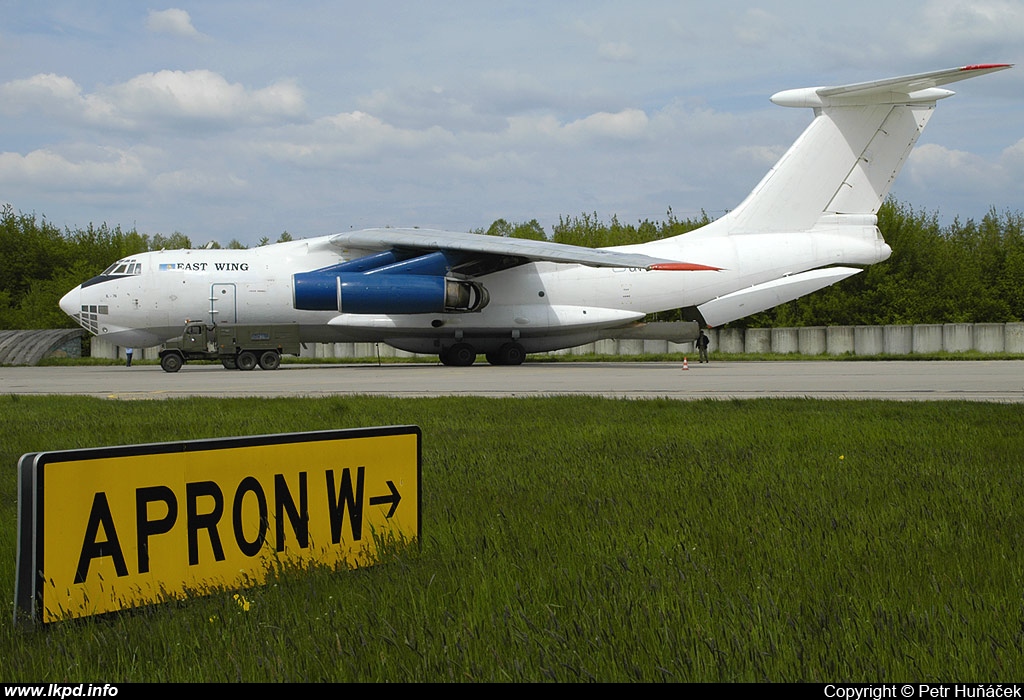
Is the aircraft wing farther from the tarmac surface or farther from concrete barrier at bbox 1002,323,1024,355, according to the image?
concrete barrier at bbox 1002,323,1024,355

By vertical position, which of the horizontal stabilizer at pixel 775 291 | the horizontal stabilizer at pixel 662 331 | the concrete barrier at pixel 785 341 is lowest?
the concrete barrier at pixel 785 341

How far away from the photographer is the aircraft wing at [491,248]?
25.2 metres

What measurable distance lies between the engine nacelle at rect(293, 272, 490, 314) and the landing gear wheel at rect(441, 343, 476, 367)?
270 cm

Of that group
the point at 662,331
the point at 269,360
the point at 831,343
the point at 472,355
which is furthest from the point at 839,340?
the point at 269,360

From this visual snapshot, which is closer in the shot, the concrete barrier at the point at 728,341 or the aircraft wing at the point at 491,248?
the aircraft wing at the point at 491,248

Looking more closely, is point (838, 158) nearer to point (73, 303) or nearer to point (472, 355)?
point (472, 355)

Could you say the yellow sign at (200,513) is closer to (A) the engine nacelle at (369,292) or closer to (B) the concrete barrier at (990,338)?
(A) the engine nacelle at (369,292)

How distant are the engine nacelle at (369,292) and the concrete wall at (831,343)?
1303 centimetres

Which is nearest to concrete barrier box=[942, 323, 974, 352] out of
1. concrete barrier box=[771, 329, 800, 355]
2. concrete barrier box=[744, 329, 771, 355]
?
concrete barrier box=[771, 329, 800, 355]

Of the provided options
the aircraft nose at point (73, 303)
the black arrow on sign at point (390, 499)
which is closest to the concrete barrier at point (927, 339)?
the aircraft nose at point (73, 303)

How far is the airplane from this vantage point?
89.5ft

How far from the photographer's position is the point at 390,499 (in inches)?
187

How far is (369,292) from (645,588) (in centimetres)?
2282

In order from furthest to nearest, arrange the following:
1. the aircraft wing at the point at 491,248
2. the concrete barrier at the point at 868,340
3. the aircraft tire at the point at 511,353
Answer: the concrete barrier at the point at 868,340 < the aircraft tire at the point at 511,353 < the aircraft wing at the point at 491,248
